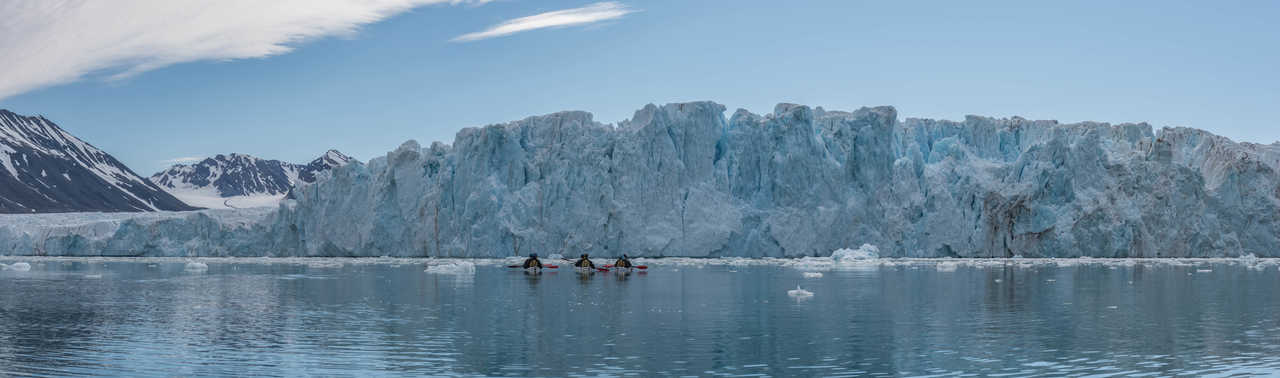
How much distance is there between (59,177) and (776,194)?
143886mm

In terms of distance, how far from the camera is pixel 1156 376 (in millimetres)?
11562

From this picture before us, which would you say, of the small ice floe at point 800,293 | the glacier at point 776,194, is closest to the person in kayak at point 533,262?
the glacier at point 776,194

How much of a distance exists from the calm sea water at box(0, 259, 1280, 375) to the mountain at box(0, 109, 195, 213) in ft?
432

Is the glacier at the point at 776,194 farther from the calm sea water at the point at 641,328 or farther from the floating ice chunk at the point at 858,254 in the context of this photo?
the calm sea water at the point at 641,328

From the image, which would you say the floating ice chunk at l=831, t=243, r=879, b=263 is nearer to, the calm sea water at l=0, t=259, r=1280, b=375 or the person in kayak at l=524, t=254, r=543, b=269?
the person in kayak at l=524, t=254, r=543, b=269

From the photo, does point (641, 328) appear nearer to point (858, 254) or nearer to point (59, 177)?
point (858, 254)

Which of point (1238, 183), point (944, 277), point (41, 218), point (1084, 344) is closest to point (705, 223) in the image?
point (944, 277)

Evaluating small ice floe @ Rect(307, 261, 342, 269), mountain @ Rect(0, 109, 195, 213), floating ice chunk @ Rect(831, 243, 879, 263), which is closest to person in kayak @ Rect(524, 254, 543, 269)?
small ice floe @ Rect(307, 261, 342, 269)

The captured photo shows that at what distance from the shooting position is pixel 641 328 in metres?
16.5

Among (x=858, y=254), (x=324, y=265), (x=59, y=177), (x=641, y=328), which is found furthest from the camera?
(x=59, y=177)

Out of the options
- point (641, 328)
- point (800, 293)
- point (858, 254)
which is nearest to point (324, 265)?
point (858, 254)

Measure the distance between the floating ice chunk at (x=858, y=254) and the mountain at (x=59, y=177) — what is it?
400ft

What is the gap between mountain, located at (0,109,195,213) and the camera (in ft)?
489

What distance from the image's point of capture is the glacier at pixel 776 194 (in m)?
47.8
